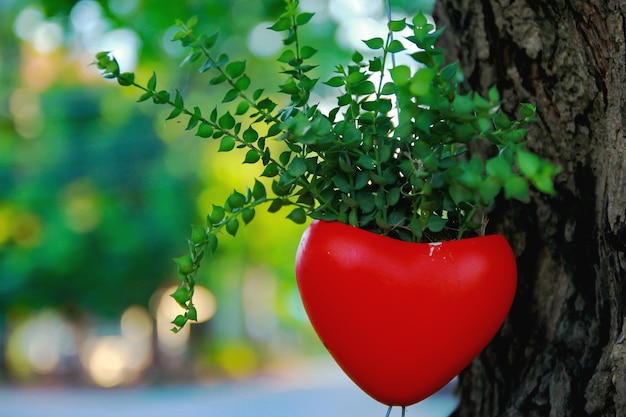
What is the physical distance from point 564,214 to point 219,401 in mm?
6775

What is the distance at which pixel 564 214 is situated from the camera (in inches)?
28.4

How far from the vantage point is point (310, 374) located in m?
9.98

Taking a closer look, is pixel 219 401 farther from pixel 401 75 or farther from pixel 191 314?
pixel 401 75

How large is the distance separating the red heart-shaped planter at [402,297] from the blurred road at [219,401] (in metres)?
4.31

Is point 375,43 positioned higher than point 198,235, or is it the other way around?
point 375,43

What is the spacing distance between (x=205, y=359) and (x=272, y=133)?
8.52m

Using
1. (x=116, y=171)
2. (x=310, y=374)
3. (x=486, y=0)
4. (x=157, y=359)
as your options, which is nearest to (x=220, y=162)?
(x=116, y=171)

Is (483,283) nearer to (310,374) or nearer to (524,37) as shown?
(524,37)

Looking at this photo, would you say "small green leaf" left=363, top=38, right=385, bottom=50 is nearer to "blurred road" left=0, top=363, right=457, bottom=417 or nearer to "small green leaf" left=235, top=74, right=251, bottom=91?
"small green leaf" left=235, top=74, right=251, bottom=91

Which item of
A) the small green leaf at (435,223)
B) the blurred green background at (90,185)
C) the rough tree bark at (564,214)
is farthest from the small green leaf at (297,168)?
the blurred green background at (90,185)

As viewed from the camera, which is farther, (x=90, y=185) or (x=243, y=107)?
(x=90, y=185)

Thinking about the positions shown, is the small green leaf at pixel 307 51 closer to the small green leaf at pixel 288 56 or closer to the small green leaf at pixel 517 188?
the small green leaf at pixel 288 56

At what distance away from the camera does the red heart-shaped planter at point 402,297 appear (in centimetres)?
57

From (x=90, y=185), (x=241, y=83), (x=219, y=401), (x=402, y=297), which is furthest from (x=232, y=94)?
(x=219, y=401)
